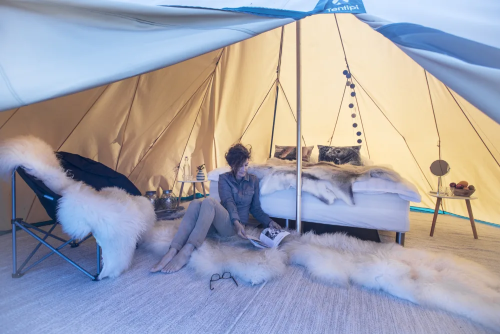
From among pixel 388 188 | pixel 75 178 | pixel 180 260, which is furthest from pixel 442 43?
pixel 75 178

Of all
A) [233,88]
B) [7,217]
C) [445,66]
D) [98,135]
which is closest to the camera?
[445,66]

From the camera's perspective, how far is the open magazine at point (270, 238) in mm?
1980

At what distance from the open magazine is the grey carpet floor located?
0.24 metres

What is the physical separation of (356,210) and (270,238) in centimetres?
86

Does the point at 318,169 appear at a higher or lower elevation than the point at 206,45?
lower

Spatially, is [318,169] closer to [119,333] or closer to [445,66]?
[445,66]

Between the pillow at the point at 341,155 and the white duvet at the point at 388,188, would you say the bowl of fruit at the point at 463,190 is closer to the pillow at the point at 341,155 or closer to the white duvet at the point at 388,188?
the white duvet at the point at 388,188

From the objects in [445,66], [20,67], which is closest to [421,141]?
[445,66]

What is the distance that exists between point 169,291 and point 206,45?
54.3 inches

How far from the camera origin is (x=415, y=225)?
123 inches

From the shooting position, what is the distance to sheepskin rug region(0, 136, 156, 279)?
5.05 feet

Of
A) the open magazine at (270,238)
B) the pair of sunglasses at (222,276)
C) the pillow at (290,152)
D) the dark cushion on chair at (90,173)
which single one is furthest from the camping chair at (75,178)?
the pillow at (290,152)

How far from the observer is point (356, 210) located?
2344mm

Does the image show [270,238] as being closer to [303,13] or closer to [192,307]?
[192,307]
